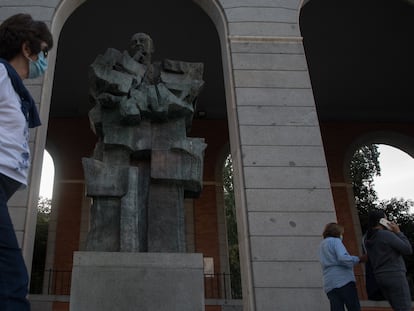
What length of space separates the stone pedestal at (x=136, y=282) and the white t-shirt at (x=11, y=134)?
2664 millimetres

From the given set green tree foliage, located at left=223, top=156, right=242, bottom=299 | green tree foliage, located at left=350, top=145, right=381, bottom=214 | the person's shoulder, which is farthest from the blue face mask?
green tree foliage, located at left=350, top=145, right=381, bottom=214

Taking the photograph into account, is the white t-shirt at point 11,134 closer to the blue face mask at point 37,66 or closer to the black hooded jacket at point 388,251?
the blue face mask at point 37,66

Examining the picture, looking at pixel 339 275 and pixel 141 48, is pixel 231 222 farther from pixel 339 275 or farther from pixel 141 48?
pixel 339 275

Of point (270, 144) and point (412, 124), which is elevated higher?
point (412, 124)

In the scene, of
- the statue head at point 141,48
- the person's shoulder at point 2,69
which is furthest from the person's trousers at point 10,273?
the statue head at point 141,48

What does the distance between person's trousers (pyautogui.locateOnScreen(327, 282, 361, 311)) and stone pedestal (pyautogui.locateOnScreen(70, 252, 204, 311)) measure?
1.36 metres

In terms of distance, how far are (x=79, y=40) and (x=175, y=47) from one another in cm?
272

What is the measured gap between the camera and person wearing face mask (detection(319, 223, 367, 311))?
422 centimetres

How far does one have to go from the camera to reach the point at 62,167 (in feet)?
49.4

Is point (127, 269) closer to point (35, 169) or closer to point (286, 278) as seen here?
point (286, 278)

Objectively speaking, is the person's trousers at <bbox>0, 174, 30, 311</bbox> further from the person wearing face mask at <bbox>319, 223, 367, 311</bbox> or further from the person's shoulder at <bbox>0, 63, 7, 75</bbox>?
the person wearing face mask at <bbox>319, 223, 367, 311</bbox>

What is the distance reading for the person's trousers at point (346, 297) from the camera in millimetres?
4195

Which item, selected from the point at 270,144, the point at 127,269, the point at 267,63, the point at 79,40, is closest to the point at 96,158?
the point at 127,269

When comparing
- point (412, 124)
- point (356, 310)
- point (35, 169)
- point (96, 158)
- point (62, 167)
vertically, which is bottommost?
point (356, 310)
